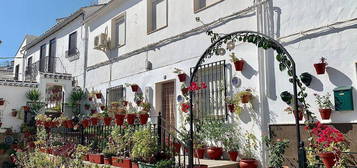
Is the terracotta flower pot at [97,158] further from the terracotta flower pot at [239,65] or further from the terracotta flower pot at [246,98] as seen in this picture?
the terracotta flower pot at [239,65]

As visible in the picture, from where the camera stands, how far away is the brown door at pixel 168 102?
9953 millimetres

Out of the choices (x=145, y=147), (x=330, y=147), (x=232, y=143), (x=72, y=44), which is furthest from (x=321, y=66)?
(x=72, y=44)

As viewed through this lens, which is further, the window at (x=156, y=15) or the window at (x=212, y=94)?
the window at (x=156, y=15)

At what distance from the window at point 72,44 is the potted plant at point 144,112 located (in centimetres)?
737

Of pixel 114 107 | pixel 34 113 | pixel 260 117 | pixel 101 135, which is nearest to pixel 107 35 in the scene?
pixel 114 107

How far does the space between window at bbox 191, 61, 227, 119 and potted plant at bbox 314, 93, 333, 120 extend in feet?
8.37

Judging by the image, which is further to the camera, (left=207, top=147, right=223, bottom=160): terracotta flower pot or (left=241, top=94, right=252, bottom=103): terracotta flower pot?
(left=207, top=147, right=223, bottom=160): terracotta flower pot

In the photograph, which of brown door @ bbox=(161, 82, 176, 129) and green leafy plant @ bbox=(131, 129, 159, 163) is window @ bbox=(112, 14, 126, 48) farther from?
green leafy plant @ bbox=(131, 129, 159, 163)

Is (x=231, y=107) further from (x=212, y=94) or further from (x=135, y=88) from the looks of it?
(x=135, y=88)

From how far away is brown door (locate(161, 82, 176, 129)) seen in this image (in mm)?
9953

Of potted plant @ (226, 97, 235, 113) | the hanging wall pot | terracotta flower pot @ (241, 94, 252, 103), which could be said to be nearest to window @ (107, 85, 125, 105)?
potted plant @ (226, 97, 235, 113)

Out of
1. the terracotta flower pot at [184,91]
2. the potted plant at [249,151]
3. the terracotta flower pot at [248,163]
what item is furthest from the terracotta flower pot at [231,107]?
the terracotta flower pot at [184,91]

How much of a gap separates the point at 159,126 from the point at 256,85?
2.43 m

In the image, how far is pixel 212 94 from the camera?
27.9 feet
